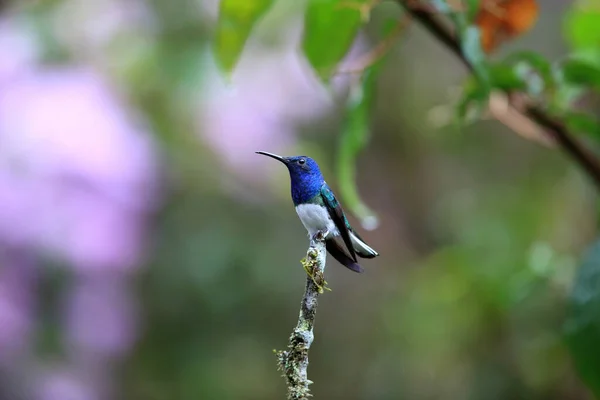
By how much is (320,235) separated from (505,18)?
0.34 m

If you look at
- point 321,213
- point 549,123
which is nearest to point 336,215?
point 321,213

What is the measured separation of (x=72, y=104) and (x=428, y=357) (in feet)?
2.51

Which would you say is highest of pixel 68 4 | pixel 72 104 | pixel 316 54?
pixel 68 4

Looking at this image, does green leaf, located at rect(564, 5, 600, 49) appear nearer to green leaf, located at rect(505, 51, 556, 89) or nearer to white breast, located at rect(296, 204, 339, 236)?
green leaf, located at rect(505, 51, 556, 89)

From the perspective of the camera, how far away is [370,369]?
1226mm

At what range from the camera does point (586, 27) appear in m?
0.69

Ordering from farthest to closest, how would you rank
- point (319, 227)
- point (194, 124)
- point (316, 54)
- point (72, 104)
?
point (194, 124), point (72, 104), point (316, 54), point (319, 227)

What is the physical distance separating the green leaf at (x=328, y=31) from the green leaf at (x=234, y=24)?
0.13 ft

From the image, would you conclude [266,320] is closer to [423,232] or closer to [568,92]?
[423,232]

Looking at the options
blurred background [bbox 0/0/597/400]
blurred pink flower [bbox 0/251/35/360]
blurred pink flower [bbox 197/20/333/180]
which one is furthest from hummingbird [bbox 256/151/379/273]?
blurred pink flower [bbox 197/20/333/180]

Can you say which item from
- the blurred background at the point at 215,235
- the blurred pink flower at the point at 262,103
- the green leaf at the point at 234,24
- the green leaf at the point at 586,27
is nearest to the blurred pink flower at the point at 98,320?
the blurred background at the point at 215,235

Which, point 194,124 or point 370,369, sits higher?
point 194,124

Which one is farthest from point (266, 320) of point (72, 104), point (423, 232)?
point (72, 104)

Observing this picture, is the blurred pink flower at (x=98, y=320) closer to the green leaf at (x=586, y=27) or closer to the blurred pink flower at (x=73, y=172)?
the blurred pink flower at (x=73, y=172)
